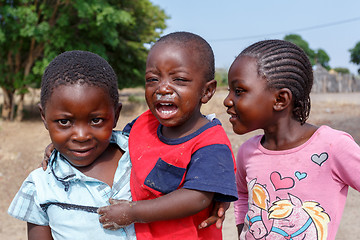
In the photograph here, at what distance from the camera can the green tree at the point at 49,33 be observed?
401 inches

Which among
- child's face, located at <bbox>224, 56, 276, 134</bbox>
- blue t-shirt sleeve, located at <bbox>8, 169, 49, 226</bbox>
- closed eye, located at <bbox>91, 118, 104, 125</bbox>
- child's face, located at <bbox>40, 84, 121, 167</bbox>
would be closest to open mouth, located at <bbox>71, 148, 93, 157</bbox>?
child's face, located at <bbox>40, 84, 121, 167</bbox>

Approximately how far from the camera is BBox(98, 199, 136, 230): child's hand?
4.78 feet

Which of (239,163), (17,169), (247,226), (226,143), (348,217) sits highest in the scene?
(226,143)

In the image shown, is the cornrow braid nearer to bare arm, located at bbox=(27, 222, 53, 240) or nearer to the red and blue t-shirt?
the red and blue t-shirt

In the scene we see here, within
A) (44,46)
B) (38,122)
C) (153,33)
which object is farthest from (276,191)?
(153,33)

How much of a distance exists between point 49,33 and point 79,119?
10166 millimetres

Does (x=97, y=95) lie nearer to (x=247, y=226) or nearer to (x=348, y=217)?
(x=247, y=226)

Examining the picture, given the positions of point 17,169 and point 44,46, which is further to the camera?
point 44,46

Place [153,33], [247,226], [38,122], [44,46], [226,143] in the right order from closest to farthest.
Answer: [226,143] → [247,226] → [44,46] → [38,122] → [153,33]

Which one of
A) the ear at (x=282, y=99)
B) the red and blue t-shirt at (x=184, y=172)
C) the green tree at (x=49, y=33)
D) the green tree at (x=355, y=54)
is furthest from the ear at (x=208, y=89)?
the green tree at (x=355, y=54)

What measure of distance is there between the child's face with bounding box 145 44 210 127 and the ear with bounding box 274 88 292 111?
1.54ft

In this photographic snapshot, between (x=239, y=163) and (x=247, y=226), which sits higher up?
(x=239, y=163)

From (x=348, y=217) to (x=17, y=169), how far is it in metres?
Result: 6.43

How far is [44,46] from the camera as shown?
36.6 feet
